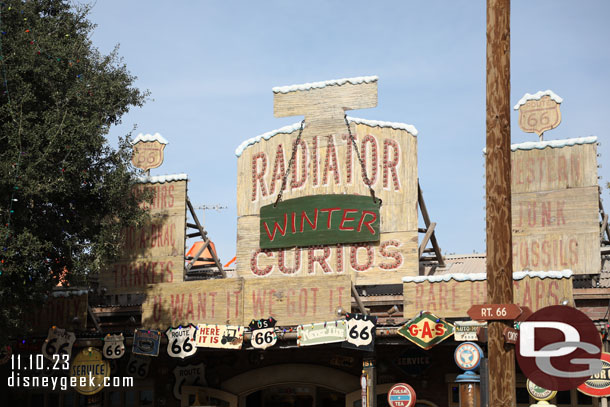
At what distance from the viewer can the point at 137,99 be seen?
22.4m

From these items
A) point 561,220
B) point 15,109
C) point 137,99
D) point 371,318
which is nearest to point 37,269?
point 15,109

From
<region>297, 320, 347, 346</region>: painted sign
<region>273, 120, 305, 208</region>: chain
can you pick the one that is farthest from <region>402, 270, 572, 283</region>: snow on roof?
<region>273, 120, 305, 208</region>: chain

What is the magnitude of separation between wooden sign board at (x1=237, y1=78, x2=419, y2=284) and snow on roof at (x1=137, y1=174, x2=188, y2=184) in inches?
67.0

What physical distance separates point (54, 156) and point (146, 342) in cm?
515

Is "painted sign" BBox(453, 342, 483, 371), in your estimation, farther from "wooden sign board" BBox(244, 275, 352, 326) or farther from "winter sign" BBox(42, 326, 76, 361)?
"winter sign" BBox(42, 326, 76, 361)

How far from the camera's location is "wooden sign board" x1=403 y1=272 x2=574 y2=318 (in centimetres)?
1834

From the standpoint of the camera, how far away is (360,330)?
18344mm

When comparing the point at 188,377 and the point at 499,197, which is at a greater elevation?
the point at 499,197

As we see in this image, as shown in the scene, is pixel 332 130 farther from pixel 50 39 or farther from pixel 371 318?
pixel 50 39

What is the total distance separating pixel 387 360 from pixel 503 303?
11.3 meters

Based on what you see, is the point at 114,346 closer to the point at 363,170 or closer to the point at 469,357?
the point at 363,170

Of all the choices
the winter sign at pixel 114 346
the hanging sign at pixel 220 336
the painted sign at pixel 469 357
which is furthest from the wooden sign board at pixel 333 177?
the painted sign at pixel 469 357

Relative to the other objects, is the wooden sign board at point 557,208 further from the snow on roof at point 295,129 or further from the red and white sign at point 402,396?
the red and white sign at point 402,396

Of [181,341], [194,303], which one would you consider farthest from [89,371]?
[194,303]
